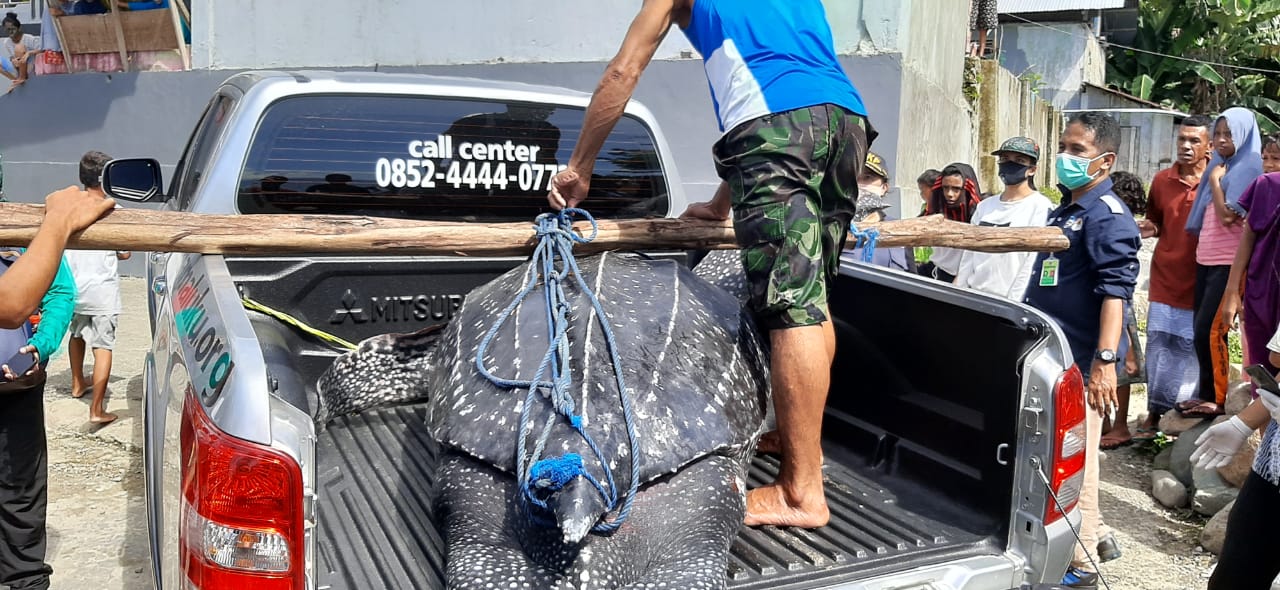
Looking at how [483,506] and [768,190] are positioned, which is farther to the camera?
[768,190]

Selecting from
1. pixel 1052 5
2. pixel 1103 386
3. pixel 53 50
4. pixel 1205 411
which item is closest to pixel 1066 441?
pixel 1103 386

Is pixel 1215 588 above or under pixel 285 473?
under

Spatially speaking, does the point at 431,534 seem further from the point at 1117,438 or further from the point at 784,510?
the point at 1117,438

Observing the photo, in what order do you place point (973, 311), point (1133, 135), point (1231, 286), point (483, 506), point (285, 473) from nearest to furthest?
point (285, 473), point (483, 506), point (973, 311), point (1231, 286), point (1133, 135)

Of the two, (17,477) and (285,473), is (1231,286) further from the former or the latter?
(17,477)

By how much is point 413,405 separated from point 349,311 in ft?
1.34

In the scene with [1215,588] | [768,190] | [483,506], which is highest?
[768,190]

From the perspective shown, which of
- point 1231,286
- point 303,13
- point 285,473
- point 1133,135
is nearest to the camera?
point 285,473

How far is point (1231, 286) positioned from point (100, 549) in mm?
5369

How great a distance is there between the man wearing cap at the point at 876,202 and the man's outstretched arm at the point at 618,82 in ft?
6.01

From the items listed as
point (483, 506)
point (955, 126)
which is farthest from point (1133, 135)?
point (483, 506)

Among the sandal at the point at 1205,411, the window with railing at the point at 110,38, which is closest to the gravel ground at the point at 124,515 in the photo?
the sandal at the point at 1205,411

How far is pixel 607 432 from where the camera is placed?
6.94 ft

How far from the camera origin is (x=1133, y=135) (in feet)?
71.0
